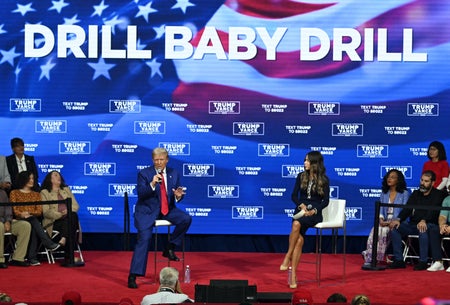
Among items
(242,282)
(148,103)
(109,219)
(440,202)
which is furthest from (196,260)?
(242,282)

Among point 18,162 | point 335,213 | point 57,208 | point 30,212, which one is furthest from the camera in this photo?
point 18,162

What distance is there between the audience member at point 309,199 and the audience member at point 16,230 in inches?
120

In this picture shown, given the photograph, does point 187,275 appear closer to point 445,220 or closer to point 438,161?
point 445,220

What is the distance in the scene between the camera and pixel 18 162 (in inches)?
443

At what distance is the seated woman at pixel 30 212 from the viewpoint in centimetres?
1059

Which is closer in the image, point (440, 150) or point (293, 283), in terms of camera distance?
point (293, 283)

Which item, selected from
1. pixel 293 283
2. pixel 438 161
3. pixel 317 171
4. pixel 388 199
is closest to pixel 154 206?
pixel 293 283

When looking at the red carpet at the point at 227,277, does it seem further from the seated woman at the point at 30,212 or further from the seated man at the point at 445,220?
the seated man at the point at 445,220

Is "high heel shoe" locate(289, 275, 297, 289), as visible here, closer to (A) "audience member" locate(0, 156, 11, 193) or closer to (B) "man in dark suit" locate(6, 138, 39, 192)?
(B) "man in dark suit" locate(6, 138, 39, 192)

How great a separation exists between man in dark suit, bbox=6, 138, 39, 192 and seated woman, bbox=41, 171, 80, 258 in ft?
0.76

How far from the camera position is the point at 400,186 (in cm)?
1084

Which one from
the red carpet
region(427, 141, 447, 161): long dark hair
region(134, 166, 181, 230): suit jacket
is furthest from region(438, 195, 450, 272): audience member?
region(134, 166, 181, 230): suit jacket

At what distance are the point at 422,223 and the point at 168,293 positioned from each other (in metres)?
5.31

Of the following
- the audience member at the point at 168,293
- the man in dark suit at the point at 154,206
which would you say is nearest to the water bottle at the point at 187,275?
the man in dark suit at the point at 154,206
